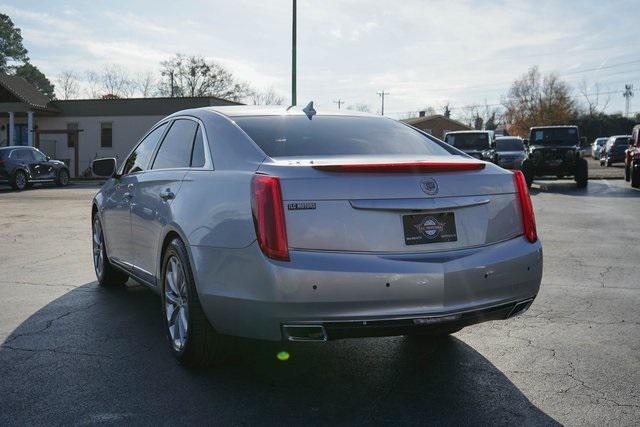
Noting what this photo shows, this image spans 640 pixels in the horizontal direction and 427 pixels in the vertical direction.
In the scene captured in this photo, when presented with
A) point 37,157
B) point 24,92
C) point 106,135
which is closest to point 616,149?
point 106,135

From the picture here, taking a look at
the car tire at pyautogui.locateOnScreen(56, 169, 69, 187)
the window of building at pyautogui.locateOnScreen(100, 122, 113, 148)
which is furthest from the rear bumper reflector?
the window of building at pyautogui.locateOnScreen(100, 122, 113, 148)

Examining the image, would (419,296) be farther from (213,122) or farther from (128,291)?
(128,291)

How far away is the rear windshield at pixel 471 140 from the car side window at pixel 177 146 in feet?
63.9

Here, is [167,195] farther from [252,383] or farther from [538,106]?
[538,106]

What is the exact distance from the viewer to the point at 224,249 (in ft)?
11.8

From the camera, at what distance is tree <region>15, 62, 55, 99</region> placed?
77.8 m

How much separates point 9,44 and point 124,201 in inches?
3156

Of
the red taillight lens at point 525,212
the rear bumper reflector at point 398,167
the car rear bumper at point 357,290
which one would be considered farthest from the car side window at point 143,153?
the red taillight lens at point 525,212

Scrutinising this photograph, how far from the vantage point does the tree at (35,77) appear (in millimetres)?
77812

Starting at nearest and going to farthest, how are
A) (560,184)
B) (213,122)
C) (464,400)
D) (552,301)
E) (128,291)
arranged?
1. (464,400)
2. (213,122)
3. (552,301)
4. (128,291)
5. (560,184)

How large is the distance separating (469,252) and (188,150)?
82.2 inches

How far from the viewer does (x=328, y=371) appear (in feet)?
13.4

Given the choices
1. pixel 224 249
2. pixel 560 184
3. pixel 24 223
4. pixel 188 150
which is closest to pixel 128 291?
pixel 188 150

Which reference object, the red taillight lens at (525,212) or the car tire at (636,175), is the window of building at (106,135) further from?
the red taillight lens at (525,212)
